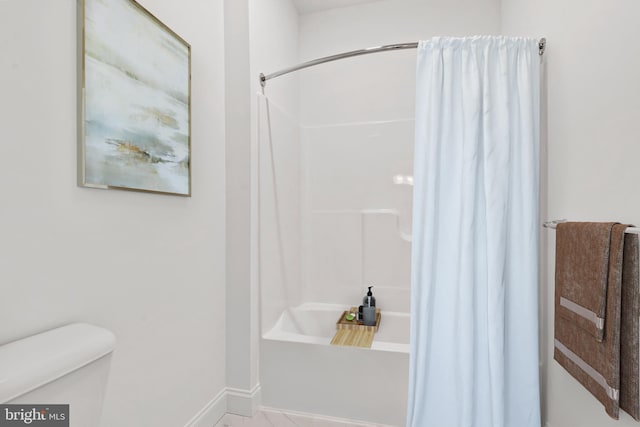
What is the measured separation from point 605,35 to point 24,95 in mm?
1860

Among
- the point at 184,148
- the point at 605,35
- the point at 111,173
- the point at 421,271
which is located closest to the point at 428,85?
the point at 605,35

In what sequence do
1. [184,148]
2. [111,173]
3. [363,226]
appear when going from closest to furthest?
[111,173] → [184,148] → [363,226]

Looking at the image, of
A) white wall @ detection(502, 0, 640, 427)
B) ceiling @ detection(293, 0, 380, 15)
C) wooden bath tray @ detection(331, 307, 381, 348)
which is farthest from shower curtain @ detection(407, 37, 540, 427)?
ceiling @ detection(293, 0, 380, 15)

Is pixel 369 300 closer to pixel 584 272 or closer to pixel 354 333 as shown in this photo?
pixel 354 333

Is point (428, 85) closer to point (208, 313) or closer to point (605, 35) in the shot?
point (605, 35)

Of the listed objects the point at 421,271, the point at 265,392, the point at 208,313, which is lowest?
the point at 265,392

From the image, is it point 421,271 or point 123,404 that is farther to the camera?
point 421,271

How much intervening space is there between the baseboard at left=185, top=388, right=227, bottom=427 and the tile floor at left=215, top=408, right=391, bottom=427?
0.04 m

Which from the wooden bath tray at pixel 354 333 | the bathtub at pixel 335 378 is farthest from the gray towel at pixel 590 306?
the wooden bath tray at pixel 354 333

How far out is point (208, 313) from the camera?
1.74m

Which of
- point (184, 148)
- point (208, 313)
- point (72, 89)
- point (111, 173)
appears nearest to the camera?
point (72, 89)

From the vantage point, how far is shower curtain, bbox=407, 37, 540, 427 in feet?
4.72

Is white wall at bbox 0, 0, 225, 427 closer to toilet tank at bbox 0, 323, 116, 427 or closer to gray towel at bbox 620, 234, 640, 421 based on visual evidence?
toilet tank at bbox 0, 323, 116, 427

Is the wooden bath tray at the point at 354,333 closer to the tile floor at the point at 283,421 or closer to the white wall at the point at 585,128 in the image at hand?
the tile floor at the point at 283,421
